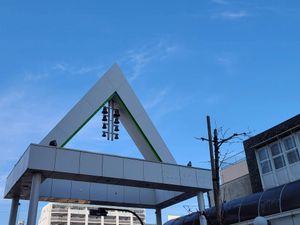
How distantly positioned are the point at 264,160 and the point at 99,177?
11.1m

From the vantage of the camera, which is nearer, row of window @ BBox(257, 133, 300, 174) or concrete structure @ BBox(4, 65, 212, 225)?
concrete structure @ BBox(4, 65, 212, 225)

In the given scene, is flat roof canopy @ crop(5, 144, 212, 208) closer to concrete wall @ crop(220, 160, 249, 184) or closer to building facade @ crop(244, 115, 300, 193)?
building facade @ crop(244, 115, 300, 193)

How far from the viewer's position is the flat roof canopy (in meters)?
14.1

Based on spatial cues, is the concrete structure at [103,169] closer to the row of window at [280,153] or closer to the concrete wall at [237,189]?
the row of window at [280,153]

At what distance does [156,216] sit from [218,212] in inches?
532

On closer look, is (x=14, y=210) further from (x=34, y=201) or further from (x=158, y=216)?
(x=158, y=216)

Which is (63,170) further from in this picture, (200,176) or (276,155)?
(276,155)

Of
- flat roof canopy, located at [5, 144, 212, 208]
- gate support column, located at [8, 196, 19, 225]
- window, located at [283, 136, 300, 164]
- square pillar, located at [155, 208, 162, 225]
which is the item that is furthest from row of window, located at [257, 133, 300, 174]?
gate support column, located at [8, 196, 19, 225]

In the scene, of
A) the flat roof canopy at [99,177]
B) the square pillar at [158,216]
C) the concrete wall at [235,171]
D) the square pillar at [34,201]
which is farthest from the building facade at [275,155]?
the square pillar at [34,201]

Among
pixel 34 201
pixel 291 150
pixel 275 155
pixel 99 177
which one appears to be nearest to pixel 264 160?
pixel 275 155

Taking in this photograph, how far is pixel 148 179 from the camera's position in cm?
1595

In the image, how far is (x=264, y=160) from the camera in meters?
21.0

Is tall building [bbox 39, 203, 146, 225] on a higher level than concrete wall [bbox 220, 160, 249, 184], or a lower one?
higher

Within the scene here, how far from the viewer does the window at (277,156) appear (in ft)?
64.7
